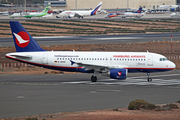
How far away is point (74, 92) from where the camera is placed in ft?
107

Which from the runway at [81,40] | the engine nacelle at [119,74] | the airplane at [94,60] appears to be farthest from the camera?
the runway at [81,40]

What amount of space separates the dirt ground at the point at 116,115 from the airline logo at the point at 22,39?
20.4 m

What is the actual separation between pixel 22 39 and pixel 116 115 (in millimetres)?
23315

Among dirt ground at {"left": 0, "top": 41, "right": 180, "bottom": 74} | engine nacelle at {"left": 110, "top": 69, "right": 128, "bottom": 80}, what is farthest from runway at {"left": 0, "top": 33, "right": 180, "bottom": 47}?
engine nacelle at {"left": 110, "top": 69, "right": 128, "bottom": 80}

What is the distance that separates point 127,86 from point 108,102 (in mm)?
9687

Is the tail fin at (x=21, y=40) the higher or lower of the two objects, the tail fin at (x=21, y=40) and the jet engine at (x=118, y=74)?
the higher

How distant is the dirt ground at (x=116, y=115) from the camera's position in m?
21.4

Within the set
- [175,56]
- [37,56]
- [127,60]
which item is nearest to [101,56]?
[127,60]

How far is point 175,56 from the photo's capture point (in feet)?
205

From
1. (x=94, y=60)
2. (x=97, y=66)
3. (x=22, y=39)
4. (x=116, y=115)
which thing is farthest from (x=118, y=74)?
(x=116, y=115)

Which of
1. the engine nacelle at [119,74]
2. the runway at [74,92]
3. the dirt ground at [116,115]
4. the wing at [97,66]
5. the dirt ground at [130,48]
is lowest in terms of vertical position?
the dirt ground at [116,115]

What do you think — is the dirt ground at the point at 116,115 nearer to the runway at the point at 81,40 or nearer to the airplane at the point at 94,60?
the airplane at the point at 94,60

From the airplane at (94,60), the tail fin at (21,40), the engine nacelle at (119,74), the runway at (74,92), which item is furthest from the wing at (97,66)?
the tail fin at (21,40)

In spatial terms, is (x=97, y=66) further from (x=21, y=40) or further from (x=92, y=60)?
(x=21, y=40)
